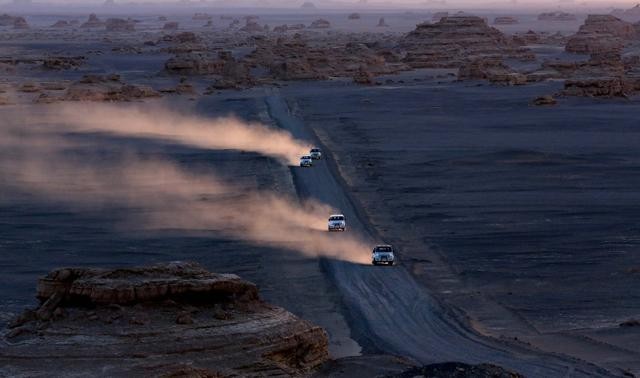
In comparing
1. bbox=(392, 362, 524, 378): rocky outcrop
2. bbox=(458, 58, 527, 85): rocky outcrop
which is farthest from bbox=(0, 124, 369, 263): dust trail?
bbox=(458, 58, 527, 85): rocky outcrop

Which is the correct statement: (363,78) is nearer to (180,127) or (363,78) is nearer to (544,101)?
(544,101)

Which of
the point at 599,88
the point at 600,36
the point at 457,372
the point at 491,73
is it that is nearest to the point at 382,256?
the point at 457,372

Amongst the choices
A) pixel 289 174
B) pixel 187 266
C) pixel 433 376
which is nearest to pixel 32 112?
pixel 289 174

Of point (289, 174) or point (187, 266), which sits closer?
point (187, 266)

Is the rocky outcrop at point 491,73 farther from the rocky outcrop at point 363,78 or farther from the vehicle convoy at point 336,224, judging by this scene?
the vehicle convoy at point 336,224

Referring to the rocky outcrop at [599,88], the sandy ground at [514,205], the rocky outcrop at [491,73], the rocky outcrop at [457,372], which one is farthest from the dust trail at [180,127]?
the rocky outcrop at [457,372]

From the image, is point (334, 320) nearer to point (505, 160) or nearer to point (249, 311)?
point (249, 311)

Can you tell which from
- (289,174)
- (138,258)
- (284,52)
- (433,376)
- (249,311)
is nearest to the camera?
(433,376)

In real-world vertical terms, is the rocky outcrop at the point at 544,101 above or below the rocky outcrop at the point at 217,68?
below
